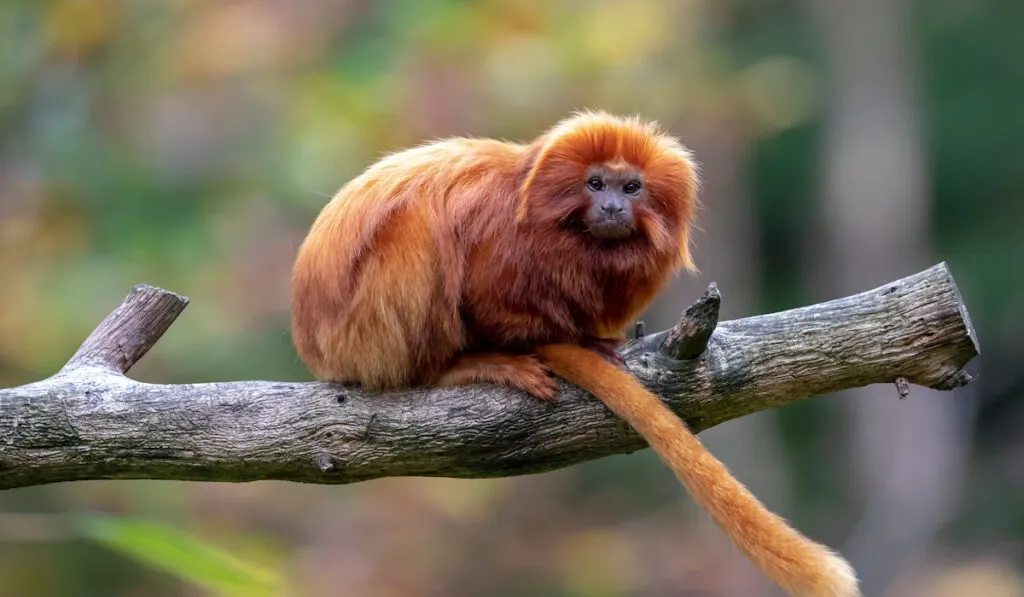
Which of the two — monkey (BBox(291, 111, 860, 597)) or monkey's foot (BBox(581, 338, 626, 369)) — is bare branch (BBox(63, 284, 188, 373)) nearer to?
monkey (BBox(291, 111, 860, 597))

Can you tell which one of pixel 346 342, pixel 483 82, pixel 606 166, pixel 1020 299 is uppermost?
pixel 483 82

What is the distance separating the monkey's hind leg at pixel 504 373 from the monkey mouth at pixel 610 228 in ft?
1.32

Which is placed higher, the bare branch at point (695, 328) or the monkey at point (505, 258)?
the monkey at point (505, 258)

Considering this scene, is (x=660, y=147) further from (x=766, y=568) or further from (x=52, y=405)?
(x=52, y=405)

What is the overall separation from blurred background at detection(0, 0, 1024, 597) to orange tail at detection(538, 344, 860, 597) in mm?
2510

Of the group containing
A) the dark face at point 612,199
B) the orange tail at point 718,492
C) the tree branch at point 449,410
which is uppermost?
the dark face at point 612,199

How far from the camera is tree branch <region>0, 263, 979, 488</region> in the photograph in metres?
3.09

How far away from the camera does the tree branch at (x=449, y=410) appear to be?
3.09 m

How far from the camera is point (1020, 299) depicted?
9594 mm

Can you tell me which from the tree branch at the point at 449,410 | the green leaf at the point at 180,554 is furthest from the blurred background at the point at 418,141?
the green leaf at the point at 180,554

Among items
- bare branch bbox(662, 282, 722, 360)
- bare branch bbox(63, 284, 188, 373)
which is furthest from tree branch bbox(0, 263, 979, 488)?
bare branch bbox(63, 284, 188, 373)

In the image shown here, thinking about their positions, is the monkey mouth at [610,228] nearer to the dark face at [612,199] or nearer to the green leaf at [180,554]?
the dark face at [612,199]

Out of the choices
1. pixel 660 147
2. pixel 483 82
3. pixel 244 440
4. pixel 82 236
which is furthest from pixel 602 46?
pixel 244 440

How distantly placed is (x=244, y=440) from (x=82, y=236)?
3.70 metres
